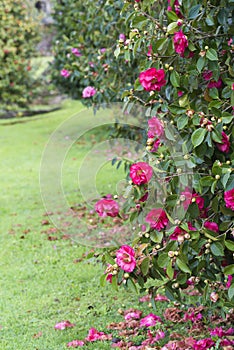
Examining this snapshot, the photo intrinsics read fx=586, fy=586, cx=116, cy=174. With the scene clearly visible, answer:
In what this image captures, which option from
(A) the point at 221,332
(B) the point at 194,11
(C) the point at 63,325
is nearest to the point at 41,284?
(C) the point at 63,325

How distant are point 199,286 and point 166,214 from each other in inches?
21.7

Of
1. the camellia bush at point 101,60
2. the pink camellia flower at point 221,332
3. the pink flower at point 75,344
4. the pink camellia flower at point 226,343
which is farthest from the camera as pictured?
the camellia bush at point 101,60

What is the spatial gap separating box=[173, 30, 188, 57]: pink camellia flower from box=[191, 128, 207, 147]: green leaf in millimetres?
345

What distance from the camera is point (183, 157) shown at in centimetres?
244

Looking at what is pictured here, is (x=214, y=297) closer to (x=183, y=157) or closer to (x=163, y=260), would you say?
(x=163, y=260)

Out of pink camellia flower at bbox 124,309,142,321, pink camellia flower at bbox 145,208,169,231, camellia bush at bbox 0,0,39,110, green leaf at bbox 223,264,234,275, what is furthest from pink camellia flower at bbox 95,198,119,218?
camellia bush at bbox 0,0,39,110

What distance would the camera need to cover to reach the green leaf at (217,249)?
2434 millimetres

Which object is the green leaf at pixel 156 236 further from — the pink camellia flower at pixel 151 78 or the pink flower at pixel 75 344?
the pink flower at pixel 75 344


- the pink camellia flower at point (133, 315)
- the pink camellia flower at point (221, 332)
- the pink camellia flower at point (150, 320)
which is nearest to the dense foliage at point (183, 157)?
the pink camellia flower at point (221, 332)

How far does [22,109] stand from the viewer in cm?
1561

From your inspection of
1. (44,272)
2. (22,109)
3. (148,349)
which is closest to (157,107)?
(148,349)

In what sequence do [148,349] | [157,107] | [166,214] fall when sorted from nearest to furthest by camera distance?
[166,214] < [157,107] < [148,349]

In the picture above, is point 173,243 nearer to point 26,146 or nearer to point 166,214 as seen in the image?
point 166,214

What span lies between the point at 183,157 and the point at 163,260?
435 millimetres
